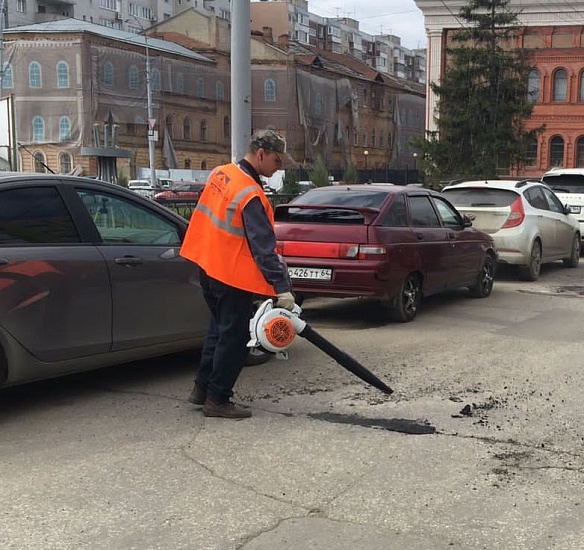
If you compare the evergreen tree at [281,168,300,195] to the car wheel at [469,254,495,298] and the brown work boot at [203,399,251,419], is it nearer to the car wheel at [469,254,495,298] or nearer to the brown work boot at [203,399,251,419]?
the car wheel at [469,254,495,298]

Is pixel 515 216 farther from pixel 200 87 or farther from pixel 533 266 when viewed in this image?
pixel 200 87

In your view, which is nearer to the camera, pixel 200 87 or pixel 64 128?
pixel 64 128

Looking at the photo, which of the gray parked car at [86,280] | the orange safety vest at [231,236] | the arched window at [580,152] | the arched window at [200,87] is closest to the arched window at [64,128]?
the arched window at [200,87]

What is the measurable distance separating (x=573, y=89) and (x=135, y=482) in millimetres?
63041

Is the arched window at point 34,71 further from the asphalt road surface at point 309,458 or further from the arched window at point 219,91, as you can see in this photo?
the asphalt road surface at point 309,458

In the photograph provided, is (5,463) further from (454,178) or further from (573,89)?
(573,89)

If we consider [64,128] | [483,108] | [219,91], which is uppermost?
[219,91]

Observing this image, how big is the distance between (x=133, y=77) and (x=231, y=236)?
204 ft

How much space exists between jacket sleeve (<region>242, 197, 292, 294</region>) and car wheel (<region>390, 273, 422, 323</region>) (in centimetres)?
392

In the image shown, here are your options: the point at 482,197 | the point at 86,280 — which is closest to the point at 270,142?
the point at 86,280

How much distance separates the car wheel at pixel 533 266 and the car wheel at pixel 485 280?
60.5 inches

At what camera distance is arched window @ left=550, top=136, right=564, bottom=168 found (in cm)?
6162

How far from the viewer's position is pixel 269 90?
7331cm

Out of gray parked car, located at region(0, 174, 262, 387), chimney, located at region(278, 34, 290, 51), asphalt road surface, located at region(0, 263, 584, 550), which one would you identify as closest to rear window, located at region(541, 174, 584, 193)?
asphalt road surface, located at region(0, 263, 584, 550)
